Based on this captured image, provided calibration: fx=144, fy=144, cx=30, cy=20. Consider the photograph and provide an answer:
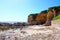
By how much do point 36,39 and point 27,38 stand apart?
214 mm

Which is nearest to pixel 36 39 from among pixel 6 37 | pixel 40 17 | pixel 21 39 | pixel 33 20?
pixel 21 39

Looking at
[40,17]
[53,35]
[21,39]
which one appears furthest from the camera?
A: [40,17]

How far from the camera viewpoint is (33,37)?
11.2ft

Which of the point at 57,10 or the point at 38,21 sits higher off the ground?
the point at 57,10

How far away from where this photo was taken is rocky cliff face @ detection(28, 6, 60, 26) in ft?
103

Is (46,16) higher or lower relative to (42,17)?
higher

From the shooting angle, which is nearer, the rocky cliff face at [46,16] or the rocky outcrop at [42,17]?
the rocky cliff face at [46,16]

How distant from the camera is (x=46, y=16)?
42.6 meters

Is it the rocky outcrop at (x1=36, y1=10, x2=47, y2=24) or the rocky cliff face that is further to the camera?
the rocky outcrop at (x1=36, y1=10, x2=47, y2=24)

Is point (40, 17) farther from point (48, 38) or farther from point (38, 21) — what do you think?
point (48, 38)

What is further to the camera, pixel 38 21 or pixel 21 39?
pixel 38 21

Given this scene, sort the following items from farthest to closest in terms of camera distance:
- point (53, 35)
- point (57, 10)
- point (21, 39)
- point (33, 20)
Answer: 1. point (33, 20)
2. point (57, 10)
3. point (53, 35)
4. point (21, 39)

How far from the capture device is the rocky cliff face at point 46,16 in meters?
31.3

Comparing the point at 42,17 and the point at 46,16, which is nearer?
the point at 46,16
